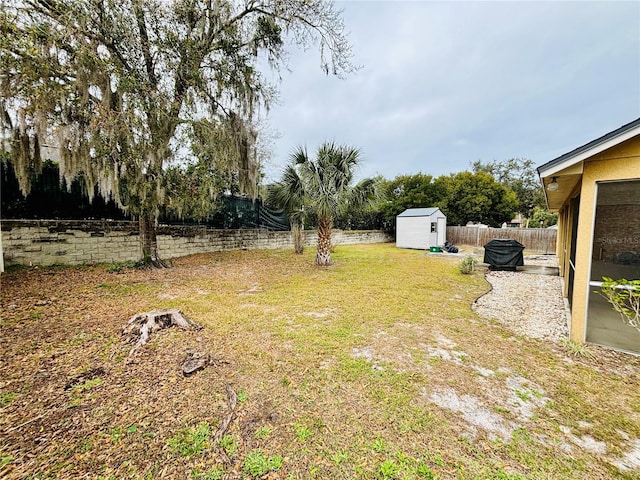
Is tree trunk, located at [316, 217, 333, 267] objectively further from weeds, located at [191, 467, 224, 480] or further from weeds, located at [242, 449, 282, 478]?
weeds, located at [191, 467, 224, 480]

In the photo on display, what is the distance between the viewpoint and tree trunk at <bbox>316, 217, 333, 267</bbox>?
7.65m

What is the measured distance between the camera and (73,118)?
4.46 m

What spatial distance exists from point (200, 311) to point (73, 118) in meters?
4.07

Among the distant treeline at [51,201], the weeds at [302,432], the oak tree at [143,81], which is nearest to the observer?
the weeds at [302,432]

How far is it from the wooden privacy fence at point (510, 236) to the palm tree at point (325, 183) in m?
10.8

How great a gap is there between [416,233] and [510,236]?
5.28 metres

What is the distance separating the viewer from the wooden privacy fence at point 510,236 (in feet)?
44.2

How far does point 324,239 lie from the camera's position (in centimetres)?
783

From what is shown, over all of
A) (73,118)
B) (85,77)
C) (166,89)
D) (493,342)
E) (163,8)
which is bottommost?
(493,342)

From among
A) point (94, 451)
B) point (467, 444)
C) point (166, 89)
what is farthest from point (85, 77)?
point (467, 444)

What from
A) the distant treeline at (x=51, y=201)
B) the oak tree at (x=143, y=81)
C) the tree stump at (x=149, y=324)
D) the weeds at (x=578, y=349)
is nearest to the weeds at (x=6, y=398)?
the tree stump at (x=149, y=324)

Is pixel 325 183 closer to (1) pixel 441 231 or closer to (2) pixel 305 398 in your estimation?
(2) pixel 305 398

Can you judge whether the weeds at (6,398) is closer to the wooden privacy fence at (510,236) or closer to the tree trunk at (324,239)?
the tree trunk at (324,239)

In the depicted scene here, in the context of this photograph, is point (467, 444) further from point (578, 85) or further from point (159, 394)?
point (578, 85)
